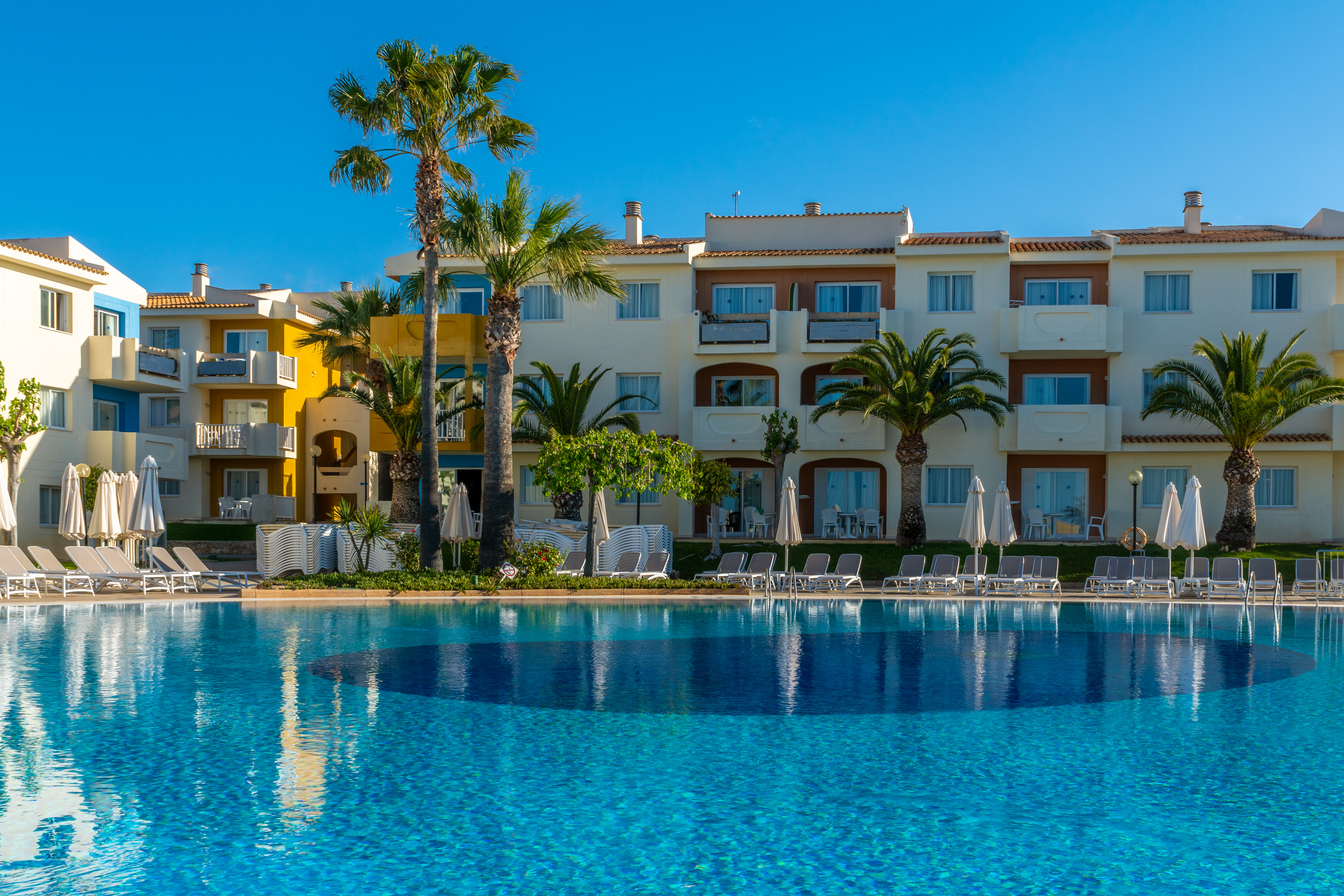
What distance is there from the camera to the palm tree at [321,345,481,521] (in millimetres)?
32375

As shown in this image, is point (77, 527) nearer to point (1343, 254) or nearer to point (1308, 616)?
point (1308, 616)

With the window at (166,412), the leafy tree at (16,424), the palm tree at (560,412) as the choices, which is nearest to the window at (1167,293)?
the palm tree at (560,412)

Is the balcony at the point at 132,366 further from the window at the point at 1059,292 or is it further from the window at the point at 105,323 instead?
the window at the point at 1059,292

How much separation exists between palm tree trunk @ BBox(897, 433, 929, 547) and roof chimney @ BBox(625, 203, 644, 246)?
13.3 meters

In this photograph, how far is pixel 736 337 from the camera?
3453cm

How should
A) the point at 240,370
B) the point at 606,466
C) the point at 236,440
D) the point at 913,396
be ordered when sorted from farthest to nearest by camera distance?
the point at 240,370 → the point at 236,440 → the point at 913,396 → the point at 606,466

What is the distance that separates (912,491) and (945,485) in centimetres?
349

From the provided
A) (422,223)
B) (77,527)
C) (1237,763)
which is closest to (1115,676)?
(1237,763)

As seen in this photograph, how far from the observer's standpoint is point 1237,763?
355 inches

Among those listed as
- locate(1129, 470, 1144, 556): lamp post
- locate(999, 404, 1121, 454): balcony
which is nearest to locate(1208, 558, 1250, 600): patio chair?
locate(1129, 470, 1144, 556): lamp post

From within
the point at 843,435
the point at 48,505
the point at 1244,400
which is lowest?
the point at 48,505

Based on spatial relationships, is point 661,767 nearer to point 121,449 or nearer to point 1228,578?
point 1228,578

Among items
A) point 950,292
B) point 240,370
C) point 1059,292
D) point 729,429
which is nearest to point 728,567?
point 729,429

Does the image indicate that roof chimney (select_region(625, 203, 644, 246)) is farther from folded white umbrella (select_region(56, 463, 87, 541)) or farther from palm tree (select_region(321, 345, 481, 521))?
folded white umbrella (select_region(56, 463, 87, 541))
